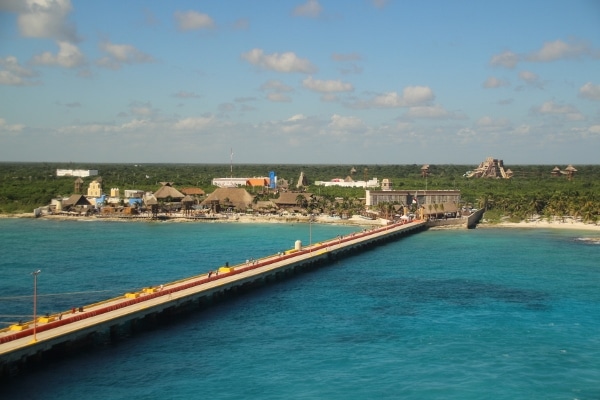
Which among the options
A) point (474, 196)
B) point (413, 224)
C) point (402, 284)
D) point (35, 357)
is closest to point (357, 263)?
point (402, 284)

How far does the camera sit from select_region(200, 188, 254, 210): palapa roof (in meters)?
139

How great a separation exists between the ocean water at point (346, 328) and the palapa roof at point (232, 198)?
5382 centimetres

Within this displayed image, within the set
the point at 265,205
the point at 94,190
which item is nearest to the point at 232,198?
the point at 265,205

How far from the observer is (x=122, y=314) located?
43.3 metres

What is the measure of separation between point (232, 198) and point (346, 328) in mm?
97337

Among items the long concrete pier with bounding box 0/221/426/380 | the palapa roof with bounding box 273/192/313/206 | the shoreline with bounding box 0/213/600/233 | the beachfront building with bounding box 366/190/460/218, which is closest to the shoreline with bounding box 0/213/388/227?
the shoreline with bounding box 0/213/600/233

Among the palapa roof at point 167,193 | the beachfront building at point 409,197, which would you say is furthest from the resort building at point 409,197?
the palapa roof at point 167,193

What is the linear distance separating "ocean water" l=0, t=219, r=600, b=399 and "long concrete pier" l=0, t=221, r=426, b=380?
1045 millimetres

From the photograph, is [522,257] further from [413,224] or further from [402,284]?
[413,224]

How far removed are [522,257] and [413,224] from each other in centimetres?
3564

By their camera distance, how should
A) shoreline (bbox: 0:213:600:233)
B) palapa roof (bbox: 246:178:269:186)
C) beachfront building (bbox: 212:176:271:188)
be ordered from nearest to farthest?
shoreline (bbox: 0:213:600:233), beachfront building (bbox: 212:176:271:188), palapa roof (bbox: 246:178:269:186)

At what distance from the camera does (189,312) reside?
50.6m

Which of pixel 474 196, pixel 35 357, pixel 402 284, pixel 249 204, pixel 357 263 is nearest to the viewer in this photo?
pixel 35 357

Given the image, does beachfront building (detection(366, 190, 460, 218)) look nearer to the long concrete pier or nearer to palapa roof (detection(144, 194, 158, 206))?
palapa roof (detection(144, 194, 158, 206))
